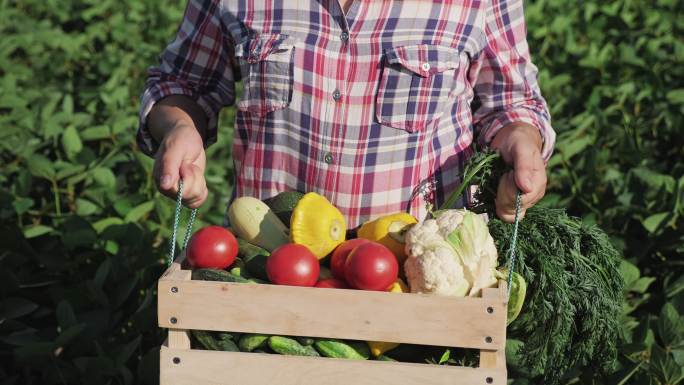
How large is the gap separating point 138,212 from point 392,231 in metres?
2.37

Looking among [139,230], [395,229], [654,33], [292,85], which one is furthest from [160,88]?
[654,33]

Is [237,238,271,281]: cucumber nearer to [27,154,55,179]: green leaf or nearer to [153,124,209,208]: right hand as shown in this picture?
[153,124,209,208]: right hand

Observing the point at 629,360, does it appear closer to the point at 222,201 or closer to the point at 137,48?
the point at 222,201

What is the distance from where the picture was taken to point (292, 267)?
6.79ft

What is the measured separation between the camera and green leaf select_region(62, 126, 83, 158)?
4777 millimetres

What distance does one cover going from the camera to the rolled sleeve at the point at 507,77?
8.55ft

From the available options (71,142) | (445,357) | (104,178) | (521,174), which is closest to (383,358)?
(445,357)

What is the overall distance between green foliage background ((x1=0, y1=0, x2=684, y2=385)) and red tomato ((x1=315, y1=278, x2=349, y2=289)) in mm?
1192

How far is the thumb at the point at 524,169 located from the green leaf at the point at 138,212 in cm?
250

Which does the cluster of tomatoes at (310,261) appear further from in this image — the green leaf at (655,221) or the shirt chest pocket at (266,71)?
the green leaf at (655,221)

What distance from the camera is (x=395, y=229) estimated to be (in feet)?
7.54

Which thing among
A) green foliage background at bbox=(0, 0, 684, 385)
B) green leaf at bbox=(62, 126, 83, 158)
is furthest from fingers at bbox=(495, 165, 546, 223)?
green leaf at bbox=(62, 126, 83, 158)

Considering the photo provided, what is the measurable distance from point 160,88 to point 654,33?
15.8 feet

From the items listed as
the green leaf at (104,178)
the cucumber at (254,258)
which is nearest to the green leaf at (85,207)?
the green leaf at (104,178)
